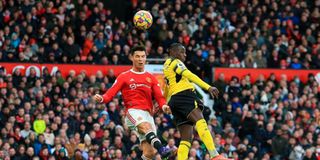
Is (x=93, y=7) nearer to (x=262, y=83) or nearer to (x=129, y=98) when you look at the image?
(x=262, y=83)

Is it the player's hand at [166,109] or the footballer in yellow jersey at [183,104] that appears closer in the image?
the player's hand at [166,109]

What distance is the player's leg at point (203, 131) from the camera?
1894 cm

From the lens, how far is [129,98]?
62.1 ft

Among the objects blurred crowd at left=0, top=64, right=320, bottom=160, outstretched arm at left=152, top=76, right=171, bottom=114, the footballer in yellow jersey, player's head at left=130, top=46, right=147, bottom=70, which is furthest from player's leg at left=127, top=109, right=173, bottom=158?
blurred crowd at left=0, top=64, right=320, bottom=160

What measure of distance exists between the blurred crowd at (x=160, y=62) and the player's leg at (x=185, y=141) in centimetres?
611

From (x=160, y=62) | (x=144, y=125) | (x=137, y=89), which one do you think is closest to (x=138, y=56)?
(x=137, y=89)

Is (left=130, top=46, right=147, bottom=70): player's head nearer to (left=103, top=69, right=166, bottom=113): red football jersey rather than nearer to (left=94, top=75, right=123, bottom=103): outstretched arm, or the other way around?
(left=103, top=69, right=166, bottom=113): red football jersey

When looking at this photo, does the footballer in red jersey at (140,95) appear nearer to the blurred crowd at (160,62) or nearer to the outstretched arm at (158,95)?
the outstretched arm at (158,95)

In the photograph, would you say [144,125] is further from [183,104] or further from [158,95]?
[183,104]

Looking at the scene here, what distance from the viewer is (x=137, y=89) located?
62.0ft

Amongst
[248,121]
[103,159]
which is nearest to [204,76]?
[248,121]

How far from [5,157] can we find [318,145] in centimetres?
975

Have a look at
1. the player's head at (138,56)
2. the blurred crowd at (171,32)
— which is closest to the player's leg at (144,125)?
the player's head at (138,56)

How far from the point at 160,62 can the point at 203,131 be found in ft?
39.8
